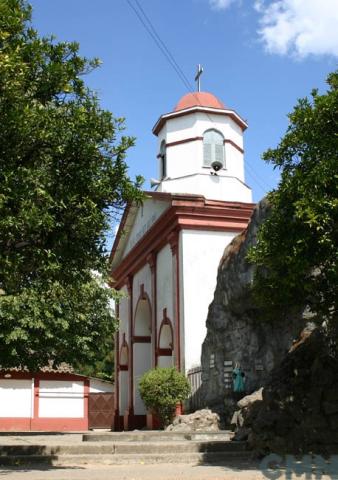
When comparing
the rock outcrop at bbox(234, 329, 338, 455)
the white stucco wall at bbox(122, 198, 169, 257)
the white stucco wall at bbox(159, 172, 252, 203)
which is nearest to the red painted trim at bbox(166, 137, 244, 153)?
the white stucco wall at bbox(159, 172, 252, 203)

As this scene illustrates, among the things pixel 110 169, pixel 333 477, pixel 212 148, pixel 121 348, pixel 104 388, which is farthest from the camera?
pixel 104 388

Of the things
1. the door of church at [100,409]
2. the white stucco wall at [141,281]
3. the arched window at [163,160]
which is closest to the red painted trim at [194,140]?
the arched window at [163,160]

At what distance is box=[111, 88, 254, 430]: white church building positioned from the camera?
20.3 meters

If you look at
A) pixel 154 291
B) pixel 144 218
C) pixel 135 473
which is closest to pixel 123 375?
pixel 154 291

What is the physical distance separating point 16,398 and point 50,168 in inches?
972

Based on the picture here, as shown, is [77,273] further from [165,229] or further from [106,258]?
[165,229]

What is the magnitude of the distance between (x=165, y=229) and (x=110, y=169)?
503 inches

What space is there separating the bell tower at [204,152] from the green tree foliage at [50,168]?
13.5 m

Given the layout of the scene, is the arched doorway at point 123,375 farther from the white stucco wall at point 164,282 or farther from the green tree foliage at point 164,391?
the green tree foliage at point 164,391

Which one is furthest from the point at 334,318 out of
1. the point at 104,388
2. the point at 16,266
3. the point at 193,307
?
the point at 104,388

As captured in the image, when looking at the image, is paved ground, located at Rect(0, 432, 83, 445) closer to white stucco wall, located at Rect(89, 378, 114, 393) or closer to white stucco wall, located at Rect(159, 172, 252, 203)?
white stucco wall, located at Rect(159, 172, 252, 203)

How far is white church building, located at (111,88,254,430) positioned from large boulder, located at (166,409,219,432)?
2837mm

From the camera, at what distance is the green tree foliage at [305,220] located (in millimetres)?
8633

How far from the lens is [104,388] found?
3444cm
